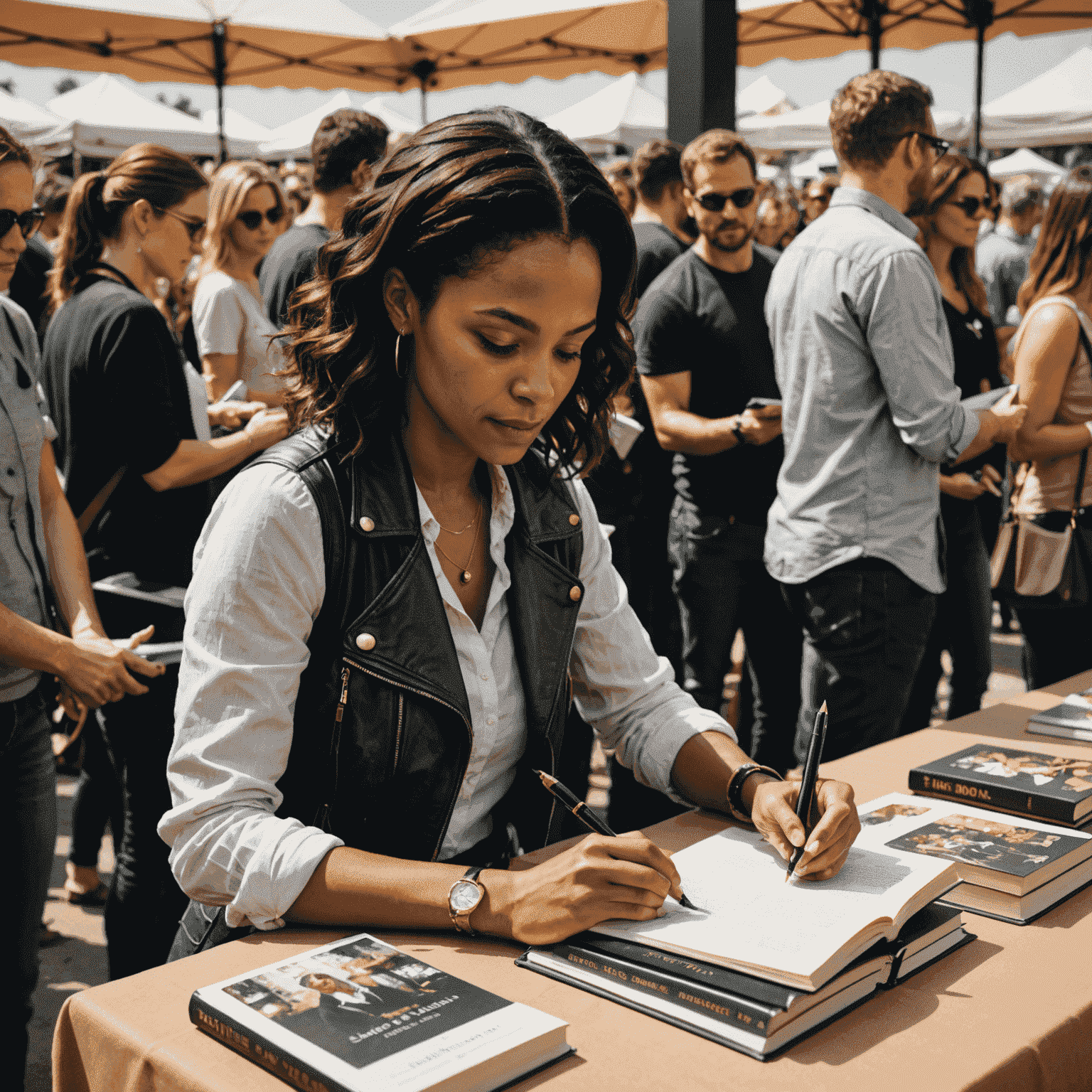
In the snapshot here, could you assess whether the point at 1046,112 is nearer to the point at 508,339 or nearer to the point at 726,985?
the point at 508,339

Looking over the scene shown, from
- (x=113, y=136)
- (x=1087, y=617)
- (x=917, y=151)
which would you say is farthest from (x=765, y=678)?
(x=113, y=136)

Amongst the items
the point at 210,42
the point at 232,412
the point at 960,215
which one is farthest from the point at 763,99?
the point at 232,412

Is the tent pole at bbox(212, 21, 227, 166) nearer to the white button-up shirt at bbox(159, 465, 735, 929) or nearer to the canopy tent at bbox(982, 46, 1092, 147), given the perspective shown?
the canopy tent at bbox(982, 46, 1092, 147)

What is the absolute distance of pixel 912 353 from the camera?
2.83m

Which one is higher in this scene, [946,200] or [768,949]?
[946,200]

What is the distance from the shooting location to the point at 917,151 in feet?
10.1

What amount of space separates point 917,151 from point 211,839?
102 inches

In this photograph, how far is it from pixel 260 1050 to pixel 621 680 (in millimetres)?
915

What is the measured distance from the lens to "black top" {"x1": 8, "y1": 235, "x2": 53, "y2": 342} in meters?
4.82

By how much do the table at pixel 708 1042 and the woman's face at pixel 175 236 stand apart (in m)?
2.09

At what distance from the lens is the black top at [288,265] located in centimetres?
388

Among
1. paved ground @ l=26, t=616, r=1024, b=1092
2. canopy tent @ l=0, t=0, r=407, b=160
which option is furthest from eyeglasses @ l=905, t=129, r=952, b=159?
canopy tent @ l=0, t=0, r=407, b=160

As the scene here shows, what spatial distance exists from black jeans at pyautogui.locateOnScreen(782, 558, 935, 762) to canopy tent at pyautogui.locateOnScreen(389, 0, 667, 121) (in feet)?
20.7

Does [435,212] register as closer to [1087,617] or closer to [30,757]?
[30,757]
